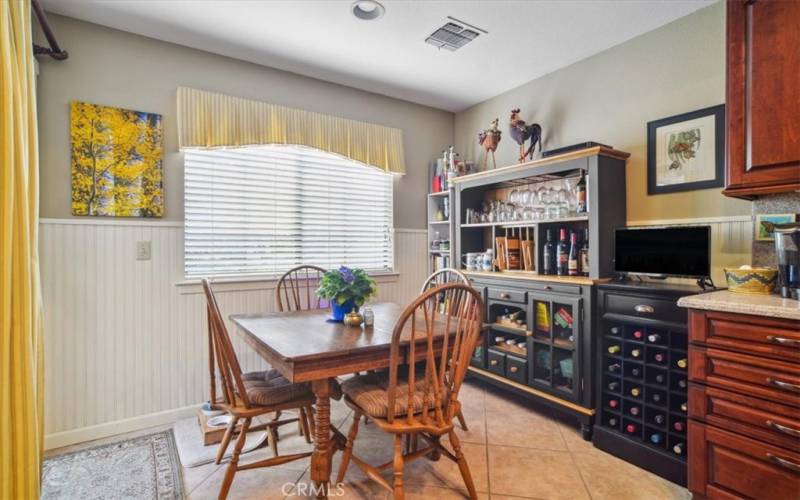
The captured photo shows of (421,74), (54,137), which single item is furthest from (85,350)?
(421,74)

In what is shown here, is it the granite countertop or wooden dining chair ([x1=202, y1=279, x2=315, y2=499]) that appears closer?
the granite countertop

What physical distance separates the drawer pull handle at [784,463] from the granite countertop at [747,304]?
54 cm

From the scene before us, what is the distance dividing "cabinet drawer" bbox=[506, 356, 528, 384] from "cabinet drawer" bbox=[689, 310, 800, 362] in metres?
1.20

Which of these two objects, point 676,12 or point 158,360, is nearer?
point 676,12

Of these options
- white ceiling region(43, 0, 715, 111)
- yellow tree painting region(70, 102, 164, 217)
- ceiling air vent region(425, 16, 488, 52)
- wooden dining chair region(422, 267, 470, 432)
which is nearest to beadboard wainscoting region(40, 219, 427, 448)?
yellow tree painting region(70, 102, 164, 217)

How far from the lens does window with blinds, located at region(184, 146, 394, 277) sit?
2.86 m

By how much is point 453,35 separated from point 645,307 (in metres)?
2.03

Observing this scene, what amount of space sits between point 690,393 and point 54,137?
11.9 feet

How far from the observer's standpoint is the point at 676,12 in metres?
2.37

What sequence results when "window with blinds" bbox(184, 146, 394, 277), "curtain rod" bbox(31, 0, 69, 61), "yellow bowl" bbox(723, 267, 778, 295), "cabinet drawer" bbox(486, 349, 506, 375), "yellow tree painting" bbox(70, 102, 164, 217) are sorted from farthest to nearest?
"cabinet drawer" bbox(486, 349, 506, 375) < "window with blinds" bbox(184, 146, 394, 277) < "yellow tree painting" bbox(70, 102, 164, 217) < "curtain rod" bbox(31, 0, 69, 61) < "yellow bowl" bbox(723, 267, 778, 295)

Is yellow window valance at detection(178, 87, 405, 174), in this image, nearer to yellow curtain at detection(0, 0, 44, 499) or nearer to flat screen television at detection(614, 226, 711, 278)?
yellow curtain at detection(0, 0, 44, 499)

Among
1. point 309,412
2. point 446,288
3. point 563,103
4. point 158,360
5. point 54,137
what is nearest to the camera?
point 446,288

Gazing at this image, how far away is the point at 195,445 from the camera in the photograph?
91.7 inches

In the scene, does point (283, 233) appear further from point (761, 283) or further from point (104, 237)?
point (761, 283)
